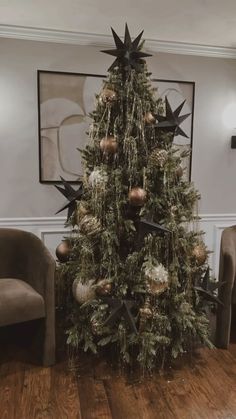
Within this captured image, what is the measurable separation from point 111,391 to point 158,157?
53.4 inches

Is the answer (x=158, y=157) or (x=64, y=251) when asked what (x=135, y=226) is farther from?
(x=64, y=251)

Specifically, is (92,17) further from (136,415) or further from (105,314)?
(136,415)

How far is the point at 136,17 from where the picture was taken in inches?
96.8

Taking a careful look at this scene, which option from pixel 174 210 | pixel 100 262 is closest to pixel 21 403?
pixel 100 262

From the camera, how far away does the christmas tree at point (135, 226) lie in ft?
6.66

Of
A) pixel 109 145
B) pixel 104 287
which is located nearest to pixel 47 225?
pixel 104 287

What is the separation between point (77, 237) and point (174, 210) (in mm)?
644

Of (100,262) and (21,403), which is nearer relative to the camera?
(21,403)

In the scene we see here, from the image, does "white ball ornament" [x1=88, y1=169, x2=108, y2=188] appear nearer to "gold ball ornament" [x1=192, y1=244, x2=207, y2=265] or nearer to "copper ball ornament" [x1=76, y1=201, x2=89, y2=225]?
"copper ball ornament" [x1=76, y1=201, x2=89, y2=225]

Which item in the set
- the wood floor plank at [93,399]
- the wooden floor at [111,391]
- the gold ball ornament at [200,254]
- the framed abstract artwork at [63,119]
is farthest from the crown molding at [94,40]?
the wood floor plank at [93,399]

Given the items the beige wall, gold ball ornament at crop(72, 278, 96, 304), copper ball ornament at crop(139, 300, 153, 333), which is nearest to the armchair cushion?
gold ball ornament at crop(72, 278, 96, 304)

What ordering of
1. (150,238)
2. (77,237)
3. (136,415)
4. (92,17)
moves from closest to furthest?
(136,415)
(150,238)
(77,237)
(92,17)

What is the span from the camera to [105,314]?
207 centimetres

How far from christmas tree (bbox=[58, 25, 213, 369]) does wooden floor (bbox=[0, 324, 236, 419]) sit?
0.16 m
